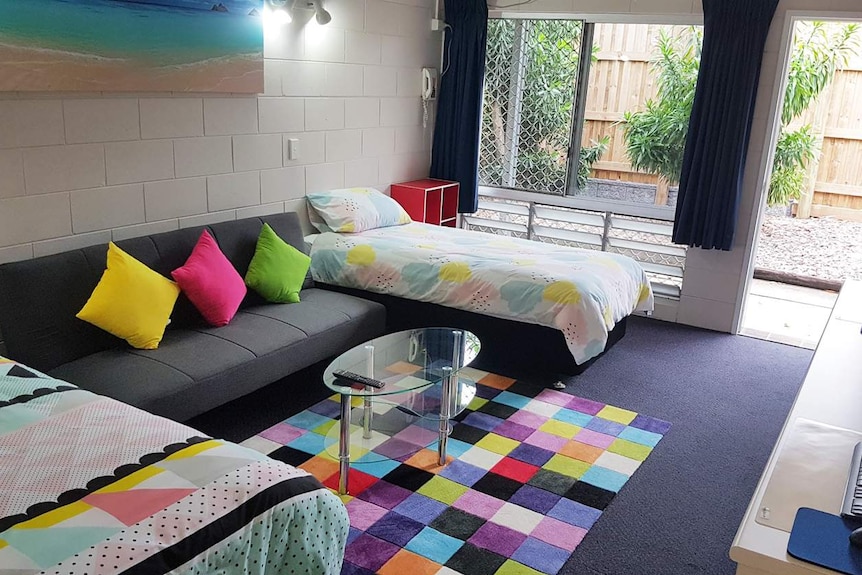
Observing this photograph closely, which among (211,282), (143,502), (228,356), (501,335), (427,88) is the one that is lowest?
(501,335)

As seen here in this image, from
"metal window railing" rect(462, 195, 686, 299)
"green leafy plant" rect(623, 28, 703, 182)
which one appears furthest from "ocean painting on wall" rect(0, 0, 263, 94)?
"green leafy plant" rect(623, 28, 703, 182)

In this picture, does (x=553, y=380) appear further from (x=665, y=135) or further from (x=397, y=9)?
(x=397, y=9)

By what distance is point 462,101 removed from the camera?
571cm

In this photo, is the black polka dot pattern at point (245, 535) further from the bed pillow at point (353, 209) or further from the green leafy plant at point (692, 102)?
the green leafy plant at point (692, 102)

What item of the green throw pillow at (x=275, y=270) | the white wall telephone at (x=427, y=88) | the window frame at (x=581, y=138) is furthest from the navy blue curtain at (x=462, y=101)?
the green throw pillow at (x=275, y=270)

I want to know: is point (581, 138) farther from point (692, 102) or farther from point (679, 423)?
point (679, 423)

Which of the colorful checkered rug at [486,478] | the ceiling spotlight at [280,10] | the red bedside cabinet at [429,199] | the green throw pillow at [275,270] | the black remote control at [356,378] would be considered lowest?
the colorful checkered rug at [486,478]

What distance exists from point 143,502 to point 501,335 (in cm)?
255

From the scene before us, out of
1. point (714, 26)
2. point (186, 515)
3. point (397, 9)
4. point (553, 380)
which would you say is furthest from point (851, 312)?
point (397, 9)

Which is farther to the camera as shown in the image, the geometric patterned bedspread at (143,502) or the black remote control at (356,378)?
the black remote control at (356,378)

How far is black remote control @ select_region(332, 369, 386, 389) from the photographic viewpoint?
2.91 meters

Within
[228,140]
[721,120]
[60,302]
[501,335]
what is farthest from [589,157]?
[60,302]

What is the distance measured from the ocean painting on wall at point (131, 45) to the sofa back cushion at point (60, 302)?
0.70 m

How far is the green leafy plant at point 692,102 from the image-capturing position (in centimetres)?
532
